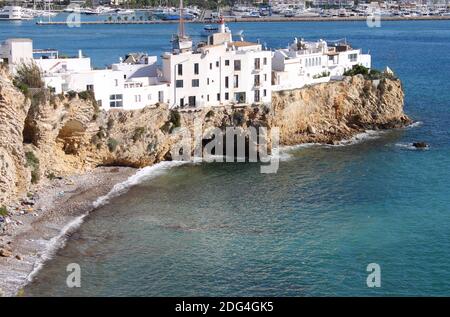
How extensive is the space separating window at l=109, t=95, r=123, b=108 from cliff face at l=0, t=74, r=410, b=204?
0.62 metres

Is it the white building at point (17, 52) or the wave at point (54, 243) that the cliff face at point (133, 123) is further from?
the white building at point (17, 52)

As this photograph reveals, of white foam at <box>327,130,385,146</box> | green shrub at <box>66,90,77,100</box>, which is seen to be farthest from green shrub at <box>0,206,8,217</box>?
white foam at <box>327,130,385,146</box>

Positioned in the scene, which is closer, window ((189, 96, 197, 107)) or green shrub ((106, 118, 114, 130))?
green shrub ((106, 118, 114, 130))

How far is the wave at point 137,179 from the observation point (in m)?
40.3

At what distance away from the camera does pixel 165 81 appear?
163 feet

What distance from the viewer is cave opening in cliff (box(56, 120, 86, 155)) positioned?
43.2 metres

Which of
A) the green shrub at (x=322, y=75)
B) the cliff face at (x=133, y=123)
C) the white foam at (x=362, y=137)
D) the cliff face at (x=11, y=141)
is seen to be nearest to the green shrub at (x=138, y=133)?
the cliff face at (x=133, y=123)

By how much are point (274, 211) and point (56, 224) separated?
36.7ft

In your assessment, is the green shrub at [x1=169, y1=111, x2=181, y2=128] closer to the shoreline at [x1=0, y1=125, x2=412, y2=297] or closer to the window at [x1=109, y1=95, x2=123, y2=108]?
the shoreline at [x1=0, y1=125, x2=412, y2=297]

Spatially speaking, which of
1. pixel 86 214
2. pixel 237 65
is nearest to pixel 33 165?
pixel 86 214

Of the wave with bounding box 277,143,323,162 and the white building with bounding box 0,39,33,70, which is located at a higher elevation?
the white building with bounding box 0,39,33,70
